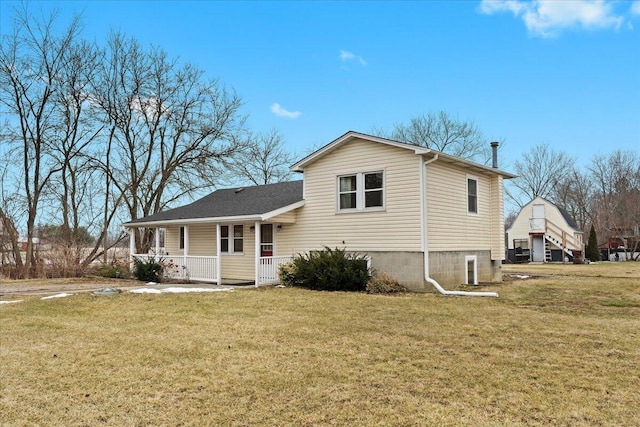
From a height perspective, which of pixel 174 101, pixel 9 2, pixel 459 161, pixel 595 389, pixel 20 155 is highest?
pixel 9 2

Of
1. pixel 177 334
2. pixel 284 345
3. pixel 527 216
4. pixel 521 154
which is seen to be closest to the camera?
pixel 284 345

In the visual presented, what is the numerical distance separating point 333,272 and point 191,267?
602 centimetres

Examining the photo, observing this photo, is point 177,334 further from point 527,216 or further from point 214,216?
point 527,216

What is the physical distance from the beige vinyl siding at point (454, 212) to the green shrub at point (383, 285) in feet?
Result: 4.77

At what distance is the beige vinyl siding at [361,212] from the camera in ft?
42.1

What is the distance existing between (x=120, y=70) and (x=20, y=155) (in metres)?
6.28

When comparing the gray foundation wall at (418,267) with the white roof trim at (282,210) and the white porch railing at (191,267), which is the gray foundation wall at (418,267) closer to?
the white roof trim at (282,210)

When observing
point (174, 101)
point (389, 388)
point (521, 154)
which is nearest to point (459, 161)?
point (389, 388)

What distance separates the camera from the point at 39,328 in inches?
293

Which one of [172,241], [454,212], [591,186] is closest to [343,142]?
[454,212]

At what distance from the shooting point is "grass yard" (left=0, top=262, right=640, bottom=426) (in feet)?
12.4

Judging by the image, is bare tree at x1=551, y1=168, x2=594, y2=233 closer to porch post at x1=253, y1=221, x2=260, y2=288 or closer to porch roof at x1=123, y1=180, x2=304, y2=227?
porch roof at x1=123, y1=180, x2=304, y2=227

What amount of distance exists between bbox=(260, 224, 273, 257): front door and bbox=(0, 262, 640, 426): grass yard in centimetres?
671

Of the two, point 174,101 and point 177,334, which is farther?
point 174,101
